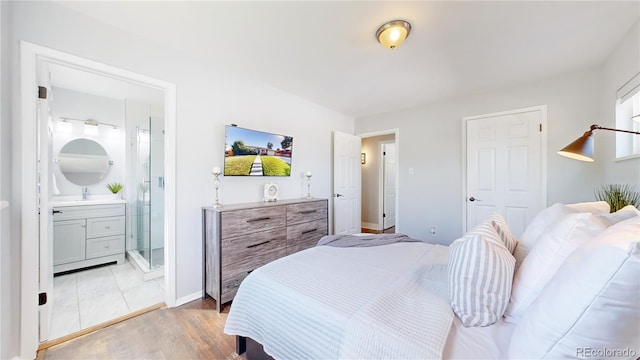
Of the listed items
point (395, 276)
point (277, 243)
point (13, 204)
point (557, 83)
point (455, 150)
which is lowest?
point (277, 243)

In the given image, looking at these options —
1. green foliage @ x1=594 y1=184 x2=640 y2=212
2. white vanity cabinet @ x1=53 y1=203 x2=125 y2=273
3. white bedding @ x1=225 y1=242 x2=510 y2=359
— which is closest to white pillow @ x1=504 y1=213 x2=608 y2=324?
white bedding @ x1=225 y1=242 x2=510 y2=359

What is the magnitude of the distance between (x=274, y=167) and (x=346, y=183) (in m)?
1.58

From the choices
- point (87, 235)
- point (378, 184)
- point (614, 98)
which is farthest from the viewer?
point (378, 184)

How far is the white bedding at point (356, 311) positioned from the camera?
33.6 inches

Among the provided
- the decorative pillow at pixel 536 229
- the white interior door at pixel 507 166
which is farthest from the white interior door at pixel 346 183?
the decorative pillow at pixel 536 229

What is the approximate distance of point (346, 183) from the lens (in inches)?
165

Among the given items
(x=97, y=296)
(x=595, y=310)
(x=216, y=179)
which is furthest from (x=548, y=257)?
(x=97, y=296)

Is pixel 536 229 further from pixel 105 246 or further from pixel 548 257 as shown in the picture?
→ pixel 105 246

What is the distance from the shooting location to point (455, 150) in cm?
347

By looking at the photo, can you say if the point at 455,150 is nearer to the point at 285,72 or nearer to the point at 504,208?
the point at 504,208

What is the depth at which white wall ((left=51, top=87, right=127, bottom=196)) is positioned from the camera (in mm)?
3043

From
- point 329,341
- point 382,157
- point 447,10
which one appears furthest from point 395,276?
point 382,157

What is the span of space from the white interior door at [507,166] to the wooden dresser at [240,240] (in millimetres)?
2562

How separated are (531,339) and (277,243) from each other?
7.29 ft
